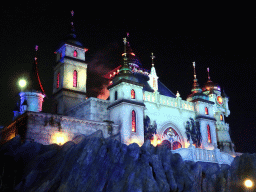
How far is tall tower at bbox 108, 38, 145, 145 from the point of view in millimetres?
43438

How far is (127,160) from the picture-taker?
29.2 meters

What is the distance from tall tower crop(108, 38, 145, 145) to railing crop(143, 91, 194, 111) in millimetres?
3493

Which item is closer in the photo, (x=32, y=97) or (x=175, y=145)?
(x=32, y=97)

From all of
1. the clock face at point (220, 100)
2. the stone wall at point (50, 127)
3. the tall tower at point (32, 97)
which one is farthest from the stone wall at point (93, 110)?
the clock face at point (220, 100)

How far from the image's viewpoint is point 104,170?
27625 millimetres

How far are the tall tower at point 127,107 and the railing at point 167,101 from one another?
11.5 ft

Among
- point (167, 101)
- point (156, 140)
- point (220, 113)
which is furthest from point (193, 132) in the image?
point (220, 113)

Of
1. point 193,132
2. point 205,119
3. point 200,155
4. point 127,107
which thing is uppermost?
point 205,119

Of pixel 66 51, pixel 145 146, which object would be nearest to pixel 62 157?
pixel 145 146

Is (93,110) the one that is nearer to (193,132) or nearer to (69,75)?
(69,75)

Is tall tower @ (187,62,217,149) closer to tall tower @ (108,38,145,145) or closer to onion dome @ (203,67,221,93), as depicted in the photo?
tall tower @ (108,38,145,145)

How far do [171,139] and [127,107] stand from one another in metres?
9.98

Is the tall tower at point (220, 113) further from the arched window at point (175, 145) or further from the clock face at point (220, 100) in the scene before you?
the arched window at point (175, 145)

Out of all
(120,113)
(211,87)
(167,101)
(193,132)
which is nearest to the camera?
(120,113)
